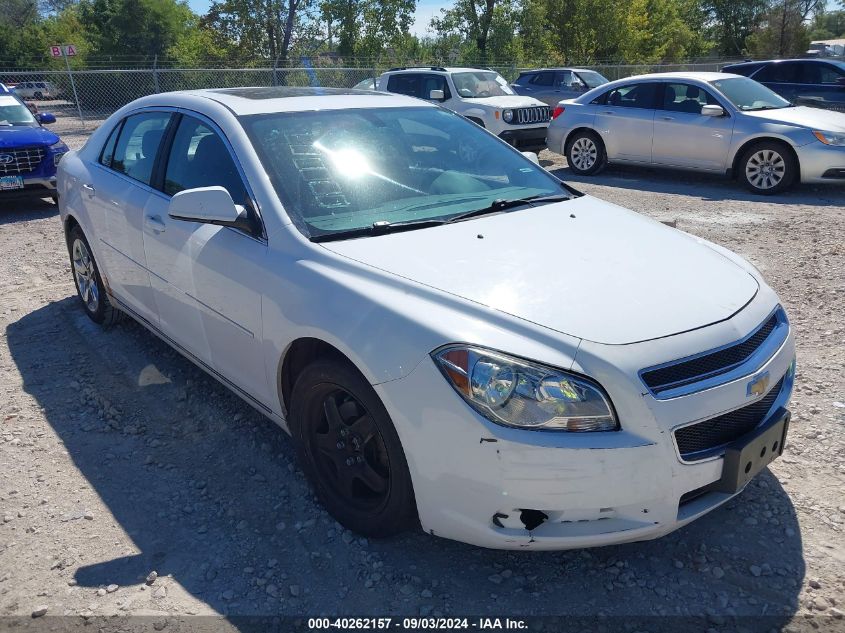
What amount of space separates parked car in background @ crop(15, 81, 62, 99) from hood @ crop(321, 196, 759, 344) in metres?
29.4

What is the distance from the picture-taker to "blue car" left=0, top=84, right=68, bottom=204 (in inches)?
357

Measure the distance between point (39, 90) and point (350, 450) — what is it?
109ft

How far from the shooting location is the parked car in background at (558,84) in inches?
643

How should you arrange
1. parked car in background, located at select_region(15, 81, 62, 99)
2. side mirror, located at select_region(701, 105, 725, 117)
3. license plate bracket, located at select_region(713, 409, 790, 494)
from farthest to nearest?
parked car in background, located at select_region(15, 81, 62, 99)
side mirror, located at select_region(701, 105, 725, 117)
license plate bracket, located at select_region(713, 409, 790, 494)

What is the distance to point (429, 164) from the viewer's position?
143 inches

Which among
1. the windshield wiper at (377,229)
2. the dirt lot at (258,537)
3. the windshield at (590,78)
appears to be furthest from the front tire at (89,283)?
the windshield at (590,78)

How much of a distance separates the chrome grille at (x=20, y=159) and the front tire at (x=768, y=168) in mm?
9567

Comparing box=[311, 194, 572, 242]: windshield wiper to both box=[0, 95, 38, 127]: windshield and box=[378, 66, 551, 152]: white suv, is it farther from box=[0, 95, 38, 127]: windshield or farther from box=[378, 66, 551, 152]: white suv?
box=[378, 66, 551, 152]: white suv

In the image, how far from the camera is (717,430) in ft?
7.95

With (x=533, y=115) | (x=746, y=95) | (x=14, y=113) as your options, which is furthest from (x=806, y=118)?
(x=14, y=113)

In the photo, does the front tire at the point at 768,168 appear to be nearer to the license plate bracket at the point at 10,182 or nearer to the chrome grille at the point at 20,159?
the chrome grille at the point at 20,159

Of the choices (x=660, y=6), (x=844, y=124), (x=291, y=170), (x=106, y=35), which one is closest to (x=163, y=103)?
(x=291, y=170)

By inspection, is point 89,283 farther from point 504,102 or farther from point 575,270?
point 504,102

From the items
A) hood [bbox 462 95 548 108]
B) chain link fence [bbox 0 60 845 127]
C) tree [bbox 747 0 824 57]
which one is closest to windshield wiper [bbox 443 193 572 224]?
hood [bbox 462 95 548 108]
